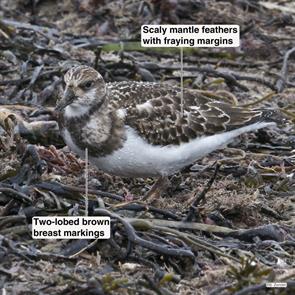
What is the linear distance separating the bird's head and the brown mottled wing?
0.11 meters

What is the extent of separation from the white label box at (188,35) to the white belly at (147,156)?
754 millimetres

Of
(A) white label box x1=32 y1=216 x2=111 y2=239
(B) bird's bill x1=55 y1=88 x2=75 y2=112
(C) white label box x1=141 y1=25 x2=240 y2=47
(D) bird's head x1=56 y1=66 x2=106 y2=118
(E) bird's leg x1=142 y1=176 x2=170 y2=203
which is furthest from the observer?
(C) white label box x1=141 y1=25 x2=240 y2=47

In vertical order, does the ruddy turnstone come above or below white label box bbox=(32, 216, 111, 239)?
above

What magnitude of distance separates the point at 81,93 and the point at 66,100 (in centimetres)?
15

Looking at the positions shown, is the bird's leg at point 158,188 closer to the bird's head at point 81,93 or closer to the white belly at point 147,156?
the white belly at point 147,156

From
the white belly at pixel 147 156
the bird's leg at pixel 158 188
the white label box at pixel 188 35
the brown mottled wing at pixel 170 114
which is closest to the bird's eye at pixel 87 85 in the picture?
the brown mottled wing at pixel 170 114

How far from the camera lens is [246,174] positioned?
6.17 metres

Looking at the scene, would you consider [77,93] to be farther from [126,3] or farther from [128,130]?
[126,3]

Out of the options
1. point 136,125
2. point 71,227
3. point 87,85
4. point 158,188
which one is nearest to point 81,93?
point 87,85

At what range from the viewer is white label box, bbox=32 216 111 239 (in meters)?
4.82

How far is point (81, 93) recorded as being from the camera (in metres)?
5.58

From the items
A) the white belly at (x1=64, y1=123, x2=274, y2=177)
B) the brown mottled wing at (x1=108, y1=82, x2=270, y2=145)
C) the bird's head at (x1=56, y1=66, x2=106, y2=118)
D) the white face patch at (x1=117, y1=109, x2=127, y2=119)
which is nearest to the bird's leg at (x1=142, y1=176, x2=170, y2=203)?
the white belly at (x1=64, y1=123, x2=274, y2=177)

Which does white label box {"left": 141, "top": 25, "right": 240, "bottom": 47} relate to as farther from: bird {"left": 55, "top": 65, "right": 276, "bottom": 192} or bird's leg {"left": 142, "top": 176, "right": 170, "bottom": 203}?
bird's leg {"left": 142, "top": 176, "right": 170, "bottom": 203}

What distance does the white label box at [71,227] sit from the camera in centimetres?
482
